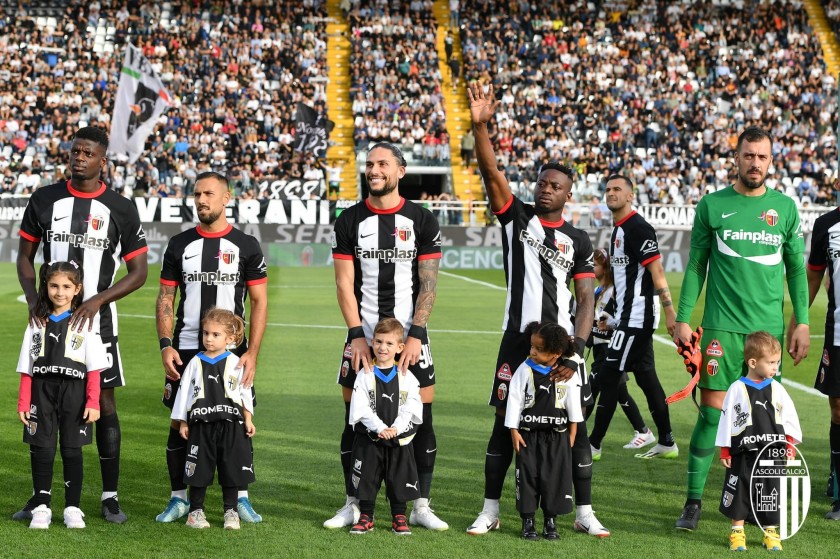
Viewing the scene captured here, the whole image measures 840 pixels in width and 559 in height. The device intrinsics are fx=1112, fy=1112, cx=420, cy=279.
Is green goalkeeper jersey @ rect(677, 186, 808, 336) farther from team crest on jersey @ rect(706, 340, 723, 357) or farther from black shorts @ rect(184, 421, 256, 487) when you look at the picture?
black shorts @ rect(184, 421, 256, 487)

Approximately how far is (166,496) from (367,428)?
5.39 ft

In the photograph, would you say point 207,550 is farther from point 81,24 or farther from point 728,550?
point 81,24

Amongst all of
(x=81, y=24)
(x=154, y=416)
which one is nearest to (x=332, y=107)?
(x=81, y=24)

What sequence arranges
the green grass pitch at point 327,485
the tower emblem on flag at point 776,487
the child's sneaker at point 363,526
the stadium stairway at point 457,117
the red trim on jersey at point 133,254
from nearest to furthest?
the green grass pitch at point 327,485 < the tower emblem on flag at point 776,487 < the child's sneaker at point 363,526 < the red trim on jersey at point 133,254 < the stadium stairway at point 457,117

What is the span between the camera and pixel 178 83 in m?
39.8

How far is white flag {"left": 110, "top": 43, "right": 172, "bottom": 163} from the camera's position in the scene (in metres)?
29.1

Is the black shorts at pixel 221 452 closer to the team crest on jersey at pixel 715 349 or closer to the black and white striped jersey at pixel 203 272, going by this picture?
the black and white striped jersey at pixel 203 272

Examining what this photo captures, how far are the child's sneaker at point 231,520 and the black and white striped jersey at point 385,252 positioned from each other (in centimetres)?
129

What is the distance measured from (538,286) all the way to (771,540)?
6.34 ft

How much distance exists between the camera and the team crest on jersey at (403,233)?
662 centimetres

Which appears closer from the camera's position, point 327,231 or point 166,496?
point 166,496

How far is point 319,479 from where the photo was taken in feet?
25.6

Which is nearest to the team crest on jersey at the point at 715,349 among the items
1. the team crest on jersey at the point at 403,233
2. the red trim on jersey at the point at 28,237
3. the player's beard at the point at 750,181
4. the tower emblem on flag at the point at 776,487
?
the tower emblem on flag at the point at 776,487

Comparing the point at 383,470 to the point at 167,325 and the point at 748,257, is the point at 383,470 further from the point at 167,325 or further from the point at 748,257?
the point at 748,257
